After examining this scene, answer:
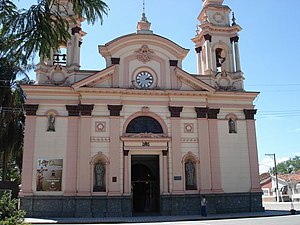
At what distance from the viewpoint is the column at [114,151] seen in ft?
82.4

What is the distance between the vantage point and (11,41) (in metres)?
8.12

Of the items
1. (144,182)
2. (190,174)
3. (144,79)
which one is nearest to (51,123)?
(144,79)

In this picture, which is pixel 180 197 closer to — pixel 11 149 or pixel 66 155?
pixel 66 155

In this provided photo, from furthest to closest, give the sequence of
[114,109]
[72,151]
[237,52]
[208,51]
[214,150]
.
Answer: [237,52]
[208,51]
[214,150]
[114,109]
[72,151]

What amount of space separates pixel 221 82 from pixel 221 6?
7028 mm

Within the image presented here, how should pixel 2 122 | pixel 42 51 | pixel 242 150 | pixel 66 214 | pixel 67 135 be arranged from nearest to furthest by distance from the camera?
pixel 42 51, pixel 66 214, pixel 67 135, pixel 242 150, pixel 2 122

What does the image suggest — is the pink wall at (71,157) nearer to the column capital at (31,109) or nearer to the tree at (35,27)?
the column capital at (31,109)

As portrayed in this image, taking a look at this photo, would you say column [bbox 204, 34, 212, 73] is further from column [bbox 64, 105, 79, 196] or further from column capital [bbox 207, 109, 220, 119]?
column [bbox 64, 105, 79, 196]

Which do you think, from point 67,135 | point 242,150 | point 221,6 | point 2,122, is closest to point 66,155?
point 67,135

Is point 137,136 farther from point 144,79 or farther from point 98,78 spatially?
point 98,78

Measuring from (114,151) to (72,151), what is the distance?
2.96 metres

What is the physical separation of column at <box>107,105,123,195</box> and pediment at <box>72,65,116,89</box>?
209 centimetres

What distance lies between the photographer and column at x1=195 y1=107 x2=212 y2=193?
2628 centimetres

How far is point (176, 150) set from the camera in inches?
1037
